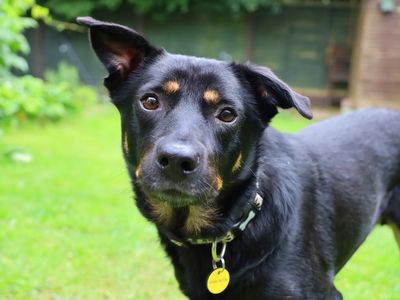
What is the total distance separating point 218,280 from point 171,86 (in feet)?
2.85

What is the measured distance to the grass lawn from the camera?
3.56 m

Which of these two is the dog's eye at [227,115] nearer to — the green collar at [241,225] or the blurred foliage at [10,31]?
the green collar at [241,225]

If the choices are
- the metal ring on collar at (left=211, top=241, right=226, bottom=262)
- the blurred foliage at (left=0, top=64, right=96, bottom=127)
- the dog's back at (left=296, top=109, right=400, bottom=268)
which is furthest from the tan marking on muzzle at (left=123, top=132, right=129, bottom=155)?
the blurred foliage at (left=0, top=64, right=96, bottom=127)

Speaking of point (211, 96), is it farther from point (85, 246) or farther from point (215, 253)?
point (85, 246)

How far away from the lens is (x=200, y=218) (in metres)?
2.35

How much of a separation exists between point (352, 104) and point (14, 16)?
7.31 meters

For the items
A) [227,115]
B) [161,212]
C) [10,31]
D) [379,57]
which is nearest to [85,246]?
[161,212]

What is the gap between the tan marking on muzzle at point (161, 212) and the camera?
2408 millimetres

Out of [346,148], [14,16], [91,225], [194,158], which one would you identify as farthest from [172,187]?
[14,16]

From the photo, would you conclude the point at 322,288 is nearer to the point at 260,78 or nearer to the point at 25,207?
the point at 260,78

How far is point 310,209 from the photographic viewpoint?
8.54 ft

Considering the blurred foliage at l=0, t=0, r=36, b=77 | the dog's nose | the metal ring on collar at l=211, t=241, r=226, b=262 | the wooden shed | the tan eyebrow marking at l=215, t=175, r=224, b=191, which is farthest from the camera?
the wooden shed

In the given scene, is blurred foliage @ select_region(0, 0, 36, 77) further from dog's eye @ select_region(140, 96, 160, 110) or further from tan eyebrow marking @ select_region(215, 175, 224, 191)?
tan eyebrow marking @ select_region(215, 175, 224, 191)

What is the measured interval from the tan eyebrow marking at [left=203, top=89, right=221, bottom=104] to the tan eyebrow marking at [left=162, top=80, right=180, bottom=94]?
0.13 meters
